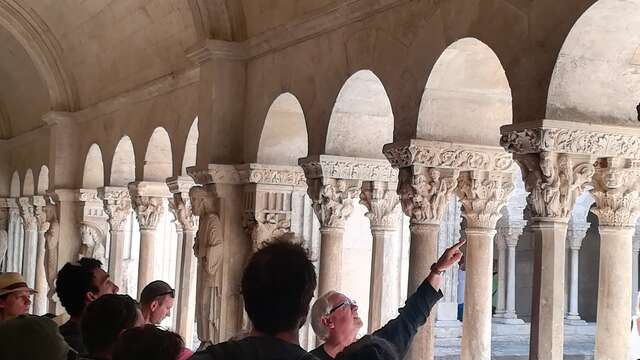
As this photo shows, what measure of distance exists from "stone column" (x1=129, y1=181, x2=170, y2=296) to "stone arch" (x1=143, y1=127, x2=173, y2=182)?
0.13 metres

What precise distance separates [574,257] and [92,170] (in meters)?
8.29

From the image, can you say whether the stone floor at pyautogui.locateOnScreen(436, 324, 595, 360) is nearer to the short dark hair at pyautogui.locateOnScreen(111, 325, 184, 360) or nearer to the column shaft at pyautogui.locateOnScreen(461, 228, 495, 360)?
the column shaft at pyautogui.locateOnScreen(461, 228, 495, 360)

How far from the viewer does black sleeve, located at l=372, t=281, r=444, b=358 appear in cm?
420

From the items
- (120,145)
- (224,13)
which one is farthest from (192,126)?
(120,145)

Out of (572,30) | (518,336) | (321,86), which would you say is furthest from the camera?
(518,336)

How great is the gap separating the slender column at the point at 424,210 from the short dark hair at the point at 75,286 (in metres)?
3.34

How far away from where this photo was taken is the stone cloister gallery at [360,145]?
6301 mm

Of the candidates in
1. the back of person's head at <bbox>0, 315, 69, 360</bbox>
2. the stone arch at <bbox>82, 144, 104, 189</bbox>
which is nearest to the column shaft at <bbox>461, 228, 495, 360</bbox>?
the back of person's head at <bbox>0, 315, 69, 360</bbox>

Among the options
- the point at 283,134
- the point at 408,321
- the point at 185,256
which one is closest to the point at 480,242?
the point at 283,134

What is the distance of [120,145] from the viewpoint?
15.7m

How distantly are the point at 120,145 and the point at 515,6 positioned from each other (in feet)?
33.4

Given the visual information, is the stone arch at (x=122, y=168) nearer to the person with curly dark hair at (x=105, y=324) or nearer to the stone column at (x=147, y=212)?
the stone column at (x=147, y=212)

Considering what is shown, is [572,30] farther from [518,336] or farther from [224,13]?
[518,336]

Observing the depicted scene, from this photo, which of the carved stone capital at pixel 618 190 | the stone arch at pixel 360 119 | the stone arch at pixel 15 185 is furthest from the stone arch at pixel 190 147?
the stone arch at pixel 15 185
